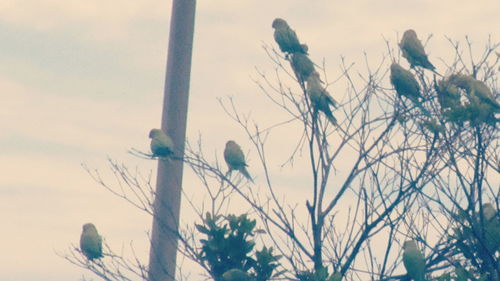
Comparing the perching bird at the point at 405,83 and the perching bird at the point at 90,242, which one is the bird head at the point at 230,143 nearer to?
the perching bird at the point at 90,242

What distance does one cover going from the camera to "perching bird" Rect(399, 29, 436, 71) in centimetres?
707

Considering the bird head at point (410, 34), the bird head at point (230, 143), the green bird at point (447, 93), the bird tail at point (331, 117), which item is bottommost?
the green bird at point (447, 93)

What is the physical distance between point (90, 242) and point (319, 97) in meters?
2.10

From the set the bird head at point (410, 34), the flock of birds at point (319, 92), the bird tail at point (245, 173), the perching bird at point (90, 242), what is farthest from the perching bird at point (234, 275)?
the bird head at point (410, 34)

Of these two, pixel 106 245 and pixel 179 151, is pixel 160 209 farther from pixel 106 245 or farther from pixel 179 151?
pixel 106 245

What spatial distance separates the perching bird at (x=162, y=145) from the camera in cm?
654

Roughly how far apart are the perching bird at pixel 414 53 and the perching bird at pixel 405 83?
0.17 meters

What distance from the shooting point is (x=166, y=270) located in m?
6.43

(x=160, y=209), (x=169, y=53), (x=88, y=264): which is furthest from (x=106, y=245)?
(x=169, y=53)

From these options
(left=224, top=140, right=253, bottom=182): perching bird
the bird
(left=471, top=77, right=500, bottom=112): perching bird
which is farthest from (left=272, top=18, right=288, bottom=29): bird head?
(left=471, top=77, right=500, bottom=112): perching bird

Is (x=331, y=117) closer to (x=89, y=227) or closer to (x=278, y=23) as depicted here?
(x=278, y=23)

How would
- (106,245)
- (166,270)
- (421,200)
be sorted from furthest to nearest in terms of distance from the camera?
(106,245), (421,200), (166,270)

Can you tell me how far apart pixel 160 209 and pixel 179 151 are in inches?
17.2

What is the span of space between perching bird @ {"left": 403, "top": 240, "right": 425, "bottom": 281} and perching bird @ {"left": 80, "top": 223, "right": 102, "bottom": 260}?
2.38 meters
